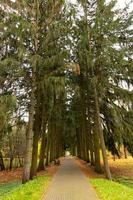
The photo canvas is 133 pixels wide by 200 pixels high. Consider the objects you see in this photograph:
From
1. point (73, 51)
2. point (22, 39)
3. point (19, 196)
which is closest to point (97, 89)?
point (73, 51)

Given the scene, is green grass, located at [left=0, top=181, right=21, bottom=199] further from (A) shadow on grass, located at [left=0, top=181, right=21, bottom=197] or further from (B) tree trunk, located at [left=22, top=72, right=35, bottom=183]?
(B) tree trunk, located at [left=22, top=72, right=35, bottom=183]

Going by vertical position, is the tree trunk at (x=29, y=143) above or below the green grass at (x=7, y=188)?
above

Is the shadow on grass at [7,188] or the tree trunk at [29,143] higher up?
the tree trunk at [29,143]

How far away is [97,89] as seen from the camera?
21.2 meters

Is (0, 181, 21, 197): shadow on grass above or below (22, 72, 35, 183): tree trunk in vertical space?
below

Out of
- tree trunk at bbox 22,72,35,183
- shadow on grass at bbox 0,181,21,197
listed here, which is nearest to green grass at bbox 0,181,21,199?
shadow on grass at bbox 0,181,21,197

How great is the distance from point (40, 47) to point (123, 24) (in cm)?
563

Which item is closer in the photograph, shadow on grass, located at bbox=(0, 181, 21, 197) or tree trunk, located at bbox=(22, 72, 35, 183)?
shadow on grass, located at bbox=(0, 181, 21, 197)

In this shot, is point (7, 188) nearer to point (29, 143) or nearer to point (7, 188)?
point (7, 188)

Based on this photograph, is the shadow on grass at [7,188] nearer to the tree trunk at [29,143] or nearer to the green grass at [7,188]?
the green grass at [7,188]

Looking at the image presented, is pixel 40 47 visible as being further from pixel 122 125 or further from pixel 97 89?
pixel 122 125

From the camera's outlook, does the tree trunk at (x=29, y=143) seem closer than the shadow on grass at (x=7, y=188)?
No

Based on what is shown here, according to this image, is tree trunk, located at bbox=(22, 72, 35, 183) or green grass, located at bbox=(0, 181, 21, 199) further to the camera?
tree trunk, located at bbox=(22, 72, 35, 183)

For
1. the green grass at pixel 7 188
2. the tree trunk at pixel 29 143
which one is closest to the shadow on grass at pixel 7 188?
the green grass at pixel 7 188
